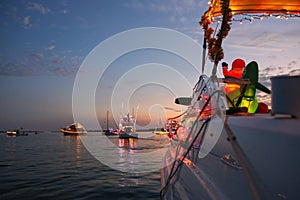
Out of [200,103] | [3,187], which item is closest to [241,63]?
[200,103]

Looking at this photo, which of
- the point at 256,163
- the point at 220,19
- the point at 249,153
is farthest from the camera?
the point at 220,19

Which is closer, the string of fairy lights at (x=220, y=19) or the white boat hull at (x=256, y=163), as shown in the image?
the white boat hull at (x=256, y=163)

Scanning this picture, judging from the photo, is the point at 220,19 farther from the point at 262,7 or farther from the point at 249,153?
the point at 249,153

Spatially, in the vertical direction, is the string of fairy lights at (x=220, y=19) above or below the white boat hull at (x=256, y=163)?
above

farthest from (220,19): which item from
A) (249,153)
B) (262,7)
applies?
(249,153)

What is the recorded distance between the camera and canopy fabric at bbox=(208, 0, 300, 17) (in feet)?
22.0

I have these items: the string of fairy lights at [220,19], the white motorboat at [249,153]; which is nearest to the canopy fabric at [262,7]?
the string of fairy lights at [220,19]

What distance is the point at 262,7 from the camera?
23.2 feet

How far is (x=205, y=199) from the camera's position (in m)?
2.49

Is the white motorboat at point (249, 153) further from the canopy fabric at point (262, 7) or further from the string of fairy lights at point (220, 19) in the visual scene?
the canopy fabric at point (262, 7)

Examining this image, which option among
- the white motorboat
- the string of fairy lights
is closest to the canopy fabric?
the string of fairy lights

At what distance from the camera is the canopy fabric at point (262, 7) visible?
264 inches

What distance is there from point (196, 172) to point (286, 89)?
1.76 meters

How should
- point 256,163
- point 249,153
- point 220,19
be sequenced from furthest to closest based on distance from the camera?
point 220,19 < point 249,153 < point 256,163
